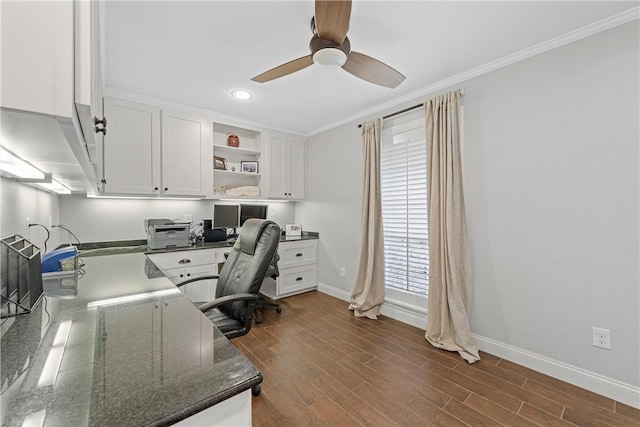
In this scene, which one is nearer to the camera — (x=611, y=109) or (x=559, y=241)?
(x=611, y=109)

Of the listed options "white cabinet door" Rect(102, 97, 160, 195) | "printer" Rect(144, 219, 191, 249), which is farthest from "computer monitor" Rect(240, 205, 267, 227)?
"white cabinet door" Rect(102, 97, 160, 195)

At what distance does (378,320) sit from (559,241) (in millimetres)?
1827

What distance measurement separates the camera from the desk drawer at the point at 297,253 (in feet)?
12.0

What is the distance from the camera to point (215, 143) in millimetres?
3598

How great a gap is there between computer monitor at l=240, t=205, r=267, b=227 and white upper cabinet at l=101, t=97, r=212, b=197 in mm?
600

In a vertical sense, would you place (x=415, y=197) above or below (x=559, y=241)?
above

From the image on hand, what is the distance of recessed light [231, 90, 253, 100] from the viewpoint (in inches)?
107

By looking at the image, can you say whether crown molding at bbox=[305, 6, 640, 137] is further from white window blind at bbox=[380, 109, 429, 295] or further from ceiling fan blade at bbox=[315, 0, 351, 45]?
ceiling fan blade at bbox=[315, 0, 351, 45]

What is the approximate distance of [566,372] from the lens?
188 cm

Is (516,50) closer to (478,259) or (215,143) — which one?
(478,259)

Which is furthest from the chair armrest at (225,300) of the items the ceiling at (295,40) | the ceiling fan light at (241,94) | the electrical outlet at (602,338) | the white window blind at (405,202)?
the electrical outlet at (602,338)

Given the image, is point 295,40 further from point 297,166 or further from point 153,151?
point 297,166

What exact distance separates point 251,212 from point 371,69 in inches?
101

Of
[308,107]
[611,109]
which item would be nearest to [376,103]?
[308,107]
